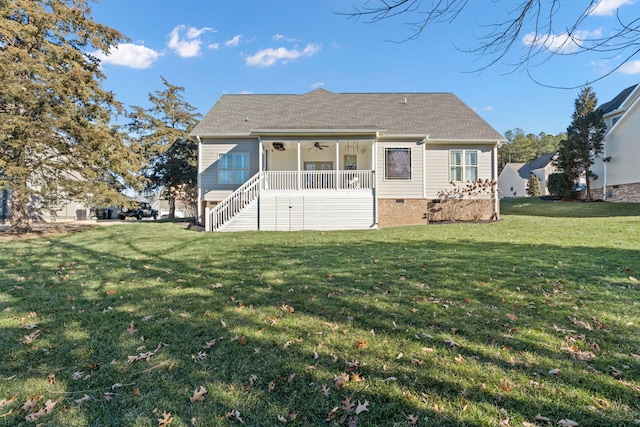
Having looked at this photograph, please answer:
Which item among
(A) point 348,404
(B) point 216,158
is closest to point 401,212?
(B) point 216,158

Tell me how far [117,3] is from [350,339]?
15.9m

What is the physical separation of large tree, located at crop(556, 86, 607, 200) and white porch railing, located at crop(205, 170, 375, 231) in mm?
15806

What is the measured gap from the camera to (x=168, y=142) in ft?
83.6

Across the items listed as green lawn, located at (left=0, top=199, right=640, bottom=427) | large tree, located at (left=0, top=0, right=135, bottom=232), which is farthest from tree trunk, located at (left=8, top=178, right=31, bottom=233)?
green lawn, located at (left=0, top=199, right=640, bottom=427)

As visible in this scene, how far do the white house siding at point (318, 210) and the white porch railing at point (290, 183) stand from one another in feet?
1.25

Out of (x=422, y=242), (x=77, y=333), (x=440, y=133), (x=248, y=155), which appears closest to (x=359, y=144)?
(x=440, y=133)

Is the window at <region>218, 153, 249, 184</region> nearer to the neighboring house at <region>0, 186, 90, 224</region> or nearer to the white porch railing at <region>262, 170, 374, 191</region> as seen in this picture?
the white porch railing at <region>262, 170, 374, 191</region>

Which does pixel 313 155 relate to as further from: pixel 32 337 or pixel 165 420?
pixel 165 420

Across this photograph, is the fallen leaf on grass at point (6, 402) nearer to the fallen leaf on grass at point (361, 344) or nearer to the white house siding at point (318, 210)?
the fallen leaf on grass at point (361, 344)

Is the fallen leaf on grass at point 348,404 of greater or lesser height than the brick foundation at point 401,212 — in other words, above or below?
below

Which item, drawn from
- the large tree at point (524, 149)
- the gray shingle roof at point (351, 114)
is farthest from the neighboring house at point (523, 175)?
the gray shingle roof at point (351, 114)

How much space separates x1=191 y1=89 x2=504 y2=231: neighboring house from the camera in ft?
41.9

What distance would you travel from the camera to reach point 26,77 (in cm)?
1158

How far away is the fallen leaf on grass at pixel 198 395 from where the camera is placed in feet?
7.41
